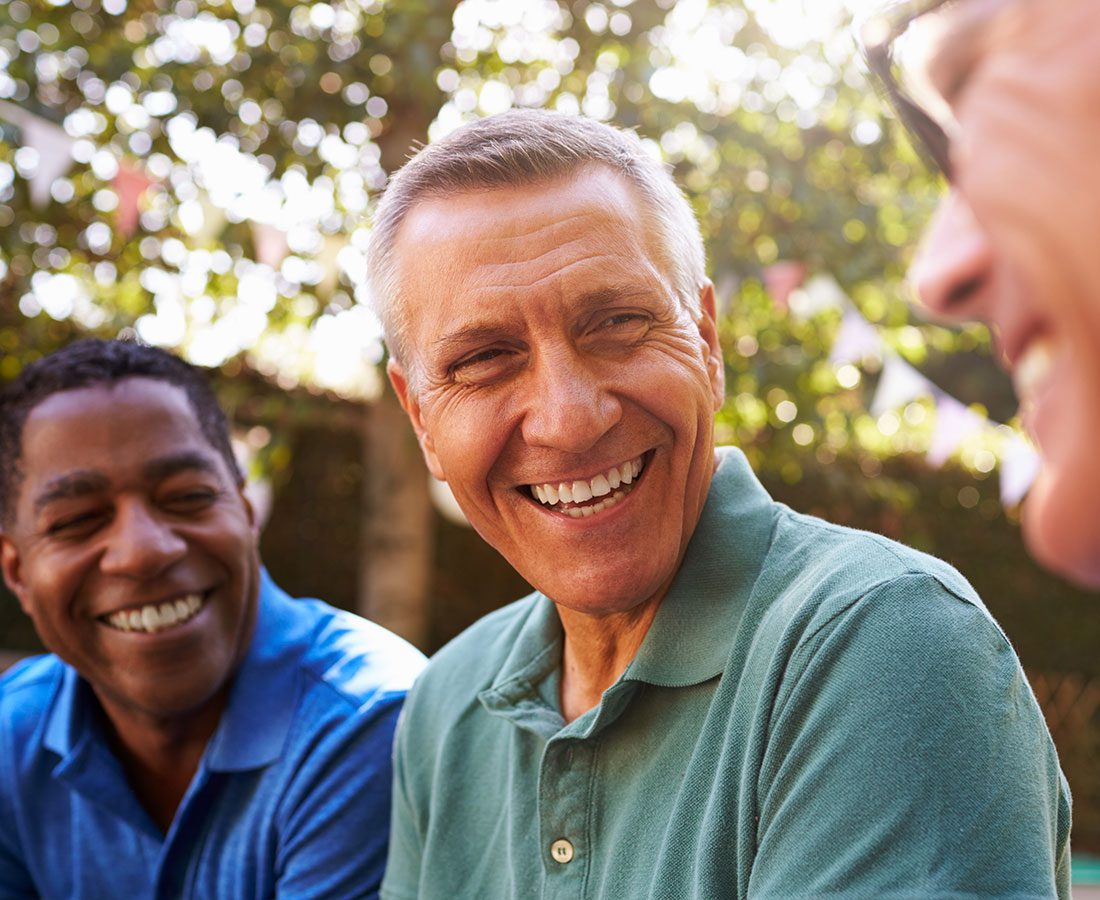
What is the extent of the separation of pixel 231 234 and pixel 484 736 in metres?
3.09

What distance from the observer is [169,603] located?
254 centimetres

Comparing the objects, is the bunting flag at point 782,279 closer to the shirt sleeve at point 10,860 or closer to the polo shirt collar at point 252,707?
the polo shirt collar at point 252,707

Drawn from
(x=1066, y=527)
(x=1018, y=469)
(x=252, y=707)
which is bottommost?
(x=1018, y=469)

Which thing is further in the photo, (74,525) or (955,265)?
(74,525)

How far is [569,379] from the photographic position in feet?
5.54

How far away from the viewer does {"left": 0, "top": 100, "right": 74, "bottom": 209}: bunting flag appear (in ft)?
14.6

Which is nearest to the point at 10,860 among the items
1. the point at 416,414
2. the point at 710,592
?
the point at 416,414

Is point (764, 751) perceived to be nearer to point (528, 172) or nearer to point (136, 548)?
point (528, 172)

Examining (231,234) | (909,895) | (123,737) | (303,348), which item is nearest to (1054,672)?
(303,348)

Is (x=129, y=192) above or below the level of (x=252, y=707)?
above

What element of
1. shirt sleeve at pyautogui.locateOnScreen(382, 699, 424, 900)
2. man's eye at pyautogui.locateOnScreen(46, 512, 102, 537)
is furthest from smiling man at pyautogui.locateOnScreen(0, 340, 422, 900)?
shirt sleeve at pyautogui.locateOnScreen(382, 699, 424, 900)

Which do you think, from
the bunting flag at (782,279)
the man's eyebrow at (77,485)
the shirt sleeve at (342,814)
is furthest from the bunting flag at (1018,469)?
the man's eyebrow at (77,485)

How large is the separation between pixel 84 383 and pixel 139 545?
0.39 meters

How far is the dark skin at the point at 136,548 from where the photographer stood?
253 cm
